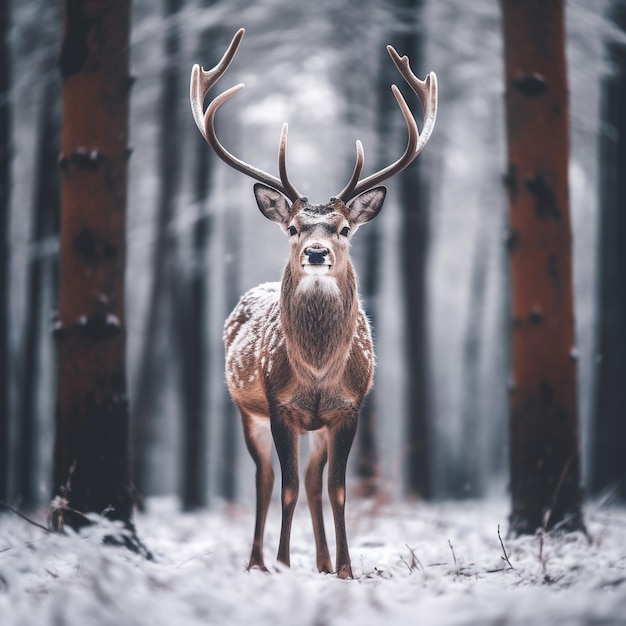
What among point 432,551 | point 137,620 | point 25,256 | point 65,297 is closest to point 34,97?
point 25,256

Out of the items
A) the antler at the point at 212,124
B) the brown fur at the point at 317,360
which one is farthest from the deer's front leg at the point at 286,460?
the antler at the point at 212,124

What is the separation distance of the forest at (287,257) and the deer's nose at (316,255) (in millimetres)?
1228

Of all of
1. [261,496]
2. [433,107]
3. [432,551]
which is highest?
[433,107]

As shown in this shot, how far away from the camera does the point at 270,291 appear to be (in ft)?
19.2

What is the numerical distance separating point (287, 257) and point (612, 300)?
7.51 meters

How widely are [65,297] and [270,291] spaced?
1532 millimetres

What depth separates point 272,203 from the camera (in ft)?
16.2

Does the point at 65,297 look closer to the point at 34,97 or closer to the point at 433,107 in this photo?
the point at 433,107

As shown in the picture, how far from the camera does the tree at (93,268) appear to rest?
17.4 feet

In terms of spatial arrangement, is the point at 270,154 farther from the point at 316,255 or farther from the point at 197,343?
the point at 316,255

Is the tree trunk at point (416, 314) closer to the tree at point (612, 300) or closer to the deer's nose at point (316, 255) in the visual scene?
the tree at point (612, 300)

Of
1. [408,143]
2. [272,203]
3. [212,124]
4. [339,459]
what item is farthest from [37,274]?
[339,459]

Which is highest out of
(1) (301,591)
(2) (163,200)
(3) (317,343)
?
(2) (163,200)

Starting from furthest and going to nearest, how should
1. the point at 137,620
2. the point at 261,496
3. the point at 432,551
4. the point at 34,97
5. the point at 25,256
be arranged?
the point at 25,256 → the point at 34,97 → the point at 432,551 → the point at 261,496 → the point at 137,620
